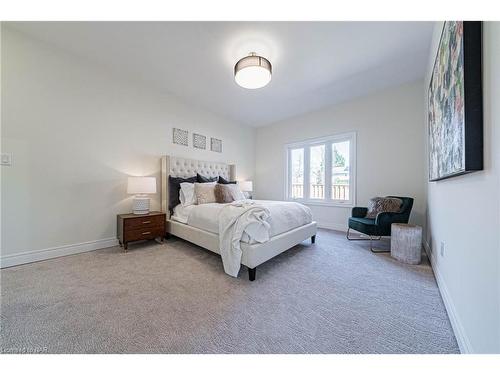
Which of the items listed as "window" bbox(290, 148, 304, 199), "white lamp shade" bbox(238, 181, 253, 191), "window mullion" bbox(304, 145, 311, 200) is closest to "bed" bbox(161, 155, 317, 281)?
"white lamp shade" bbox(238, 181, 253, 191)

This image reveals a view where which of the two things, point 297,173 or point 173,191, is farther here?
point 297,173

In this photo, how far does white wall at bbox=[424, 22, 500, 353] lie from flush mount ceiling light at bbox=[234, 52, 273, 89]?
1.70 m

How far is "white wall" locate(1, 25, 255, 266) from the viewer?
208 cm

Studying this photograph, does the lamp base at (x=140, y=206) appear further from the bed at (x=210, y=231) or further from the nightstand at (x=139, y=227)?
the bed at (x=210, y=231)

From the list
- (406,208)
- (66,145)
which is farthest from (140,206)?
(406,208)

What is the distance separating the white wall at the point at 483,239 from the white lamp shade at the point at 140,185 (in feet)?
10.6

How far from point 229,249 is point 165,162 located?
2146 millimetres

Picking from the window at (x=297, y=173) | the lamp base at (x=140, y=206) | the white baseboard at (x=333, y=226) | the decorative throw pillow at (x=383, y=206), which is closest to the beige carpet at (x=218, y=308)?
the lamp base at (x=140, y=206)

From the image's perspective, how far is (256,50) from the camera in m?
2.23

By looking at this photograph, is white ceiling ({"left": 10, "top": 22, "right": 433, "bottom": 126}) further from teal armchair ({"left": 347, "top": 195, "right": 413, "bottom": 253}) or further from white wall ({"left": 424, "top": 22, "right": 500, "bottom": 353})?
teal armchair ({"left": 347, "top": 195, "right": 413, "bottom": 253})

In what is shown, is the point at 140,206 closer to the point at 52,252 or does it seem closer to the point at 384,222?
the point at 52,252

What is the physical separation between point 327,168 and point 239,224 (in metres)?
2.93

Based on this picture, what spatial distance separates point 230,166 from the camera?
14.7 feet

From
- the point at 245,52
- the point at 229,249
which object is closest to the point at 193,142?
the point at 245,52
